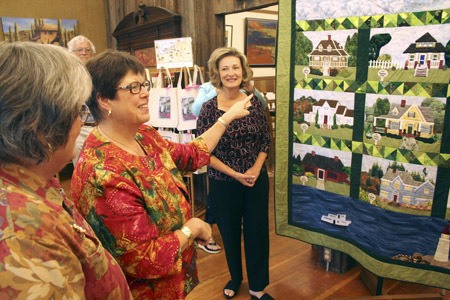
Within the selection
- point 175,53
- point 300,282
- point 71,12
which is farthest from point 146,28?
point 300,282

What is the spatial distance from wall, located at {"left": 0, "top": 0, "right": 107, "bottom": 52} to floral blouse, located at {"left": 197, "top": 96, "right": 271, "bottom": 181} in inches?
145

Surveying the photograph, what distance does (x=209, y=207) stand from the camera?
8.94ft

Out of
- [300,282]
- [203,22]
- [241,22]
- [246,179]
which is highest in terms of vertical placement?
[241,22]

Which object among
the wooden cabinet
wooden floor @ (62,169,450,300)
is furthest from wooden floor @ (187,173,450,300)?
the wooden cabinet

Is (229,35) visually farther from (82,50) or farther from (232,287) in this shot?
(232,287)

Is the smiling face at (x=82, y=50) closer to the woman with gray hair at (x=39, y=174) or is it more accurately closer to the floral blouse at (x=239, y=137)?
the floral blouse at (x=239, y=137)

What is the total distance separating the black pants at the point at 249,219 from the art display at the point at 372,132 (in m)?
0.22

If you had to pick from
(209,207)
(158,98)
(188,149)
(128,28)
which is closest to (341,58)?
(188,149)

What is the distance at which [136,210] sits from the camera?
100cm

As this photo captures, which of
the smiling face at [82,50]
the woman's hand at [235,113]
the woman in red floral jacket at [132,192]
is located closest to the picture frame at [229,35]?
the smiling face at [82,50]

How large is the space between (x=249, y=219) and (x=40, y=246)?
1.63 meters

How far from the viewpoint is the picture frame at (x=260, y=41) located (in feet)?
18.0

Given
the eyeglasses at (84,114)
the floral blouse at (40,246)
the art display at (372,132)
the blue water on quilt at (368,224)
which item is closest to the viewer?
the floral blouse at (40,246)

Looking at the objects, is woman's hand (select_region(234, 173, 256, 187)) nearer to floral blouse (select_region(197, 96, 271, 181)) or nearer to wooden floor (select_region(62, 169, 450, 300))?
floral blouse (select_region(197, 96, 271, 181))
